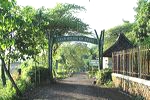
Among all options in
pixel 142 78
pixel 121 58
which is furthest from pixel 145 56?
pixel 121 58

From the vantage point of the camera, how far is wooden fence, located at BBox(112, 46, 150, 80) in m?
20.7

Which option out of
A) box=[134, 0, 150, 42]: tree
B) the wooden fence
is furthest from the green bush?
box=[134, 0, 150, 42]: tree

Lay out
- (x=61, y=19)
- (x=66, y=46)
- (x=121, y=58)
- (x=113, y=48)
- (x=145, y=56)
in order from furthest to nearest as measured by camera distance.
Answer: (x=66, y=46) → (x=61, y=19) → (x=113, y=48) → (x=121, y=58) → (x=145, y=56)

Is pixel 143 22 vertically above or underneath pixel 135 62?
above

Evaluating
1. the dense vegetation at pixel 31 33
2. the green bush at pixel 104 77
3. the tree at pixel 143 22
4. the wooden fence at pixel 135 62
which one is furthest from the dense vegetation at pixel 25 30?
the tree at pixel 143 22

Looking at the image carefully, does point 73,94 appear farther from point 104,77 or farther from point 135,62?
point 104,77

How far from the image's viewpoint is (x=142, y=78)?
21.6 meters

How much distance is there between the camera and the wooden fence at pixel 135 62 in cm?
2066

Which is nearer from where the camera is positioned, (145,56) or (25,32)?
(145,56)

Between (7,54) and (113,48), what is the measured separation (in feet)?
61.2

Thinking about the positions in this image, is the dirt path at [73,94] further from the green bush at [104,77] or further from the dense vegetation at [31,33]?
the green bush at [104,77]

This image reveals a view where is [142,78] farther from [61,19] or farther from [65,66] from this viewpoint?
[65,66]

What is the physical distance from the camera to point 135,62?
77.6 ft

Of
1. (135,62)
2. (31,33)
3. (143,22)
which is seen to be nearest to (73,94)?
(135,62)
